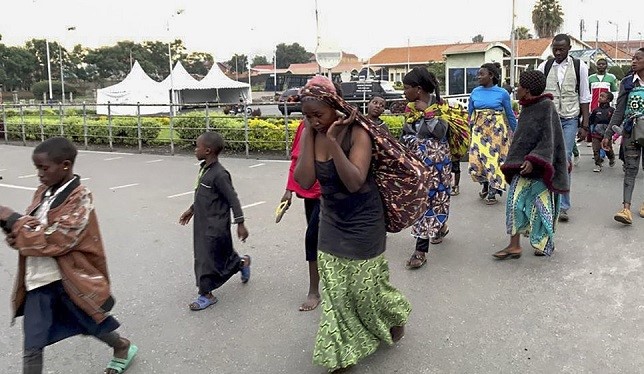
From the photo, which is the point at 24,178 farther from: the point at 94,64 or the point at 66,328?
the point at 94,64

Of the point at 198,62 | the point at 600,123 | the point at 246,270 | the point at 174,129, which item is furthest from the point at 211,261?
the point at 198,62

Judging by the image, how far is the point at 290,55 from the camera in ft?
343

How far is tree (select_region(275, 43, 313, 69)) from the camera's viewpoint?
103812 millimetres

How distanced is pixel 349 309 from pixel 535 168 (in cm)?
243

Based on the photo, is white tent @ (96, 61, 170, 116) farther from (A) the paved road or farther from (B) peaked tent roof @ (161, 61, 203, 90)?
(A) the paved road

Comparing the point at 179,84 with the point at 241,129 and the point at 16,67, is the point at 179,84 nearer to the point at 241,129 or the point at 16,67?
the point at 241,129

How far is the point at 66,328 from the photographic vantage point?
290 cm

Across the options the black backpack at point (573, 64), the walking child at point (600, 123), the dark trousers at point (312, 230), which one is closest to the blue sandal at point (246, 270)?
the dark trousers at point (312, 230)

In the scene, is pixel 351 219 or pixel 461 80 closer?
pixel 351 219

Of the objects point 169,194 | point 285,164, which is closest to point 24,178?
point 169,194

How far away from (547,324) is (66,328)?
2859 mm

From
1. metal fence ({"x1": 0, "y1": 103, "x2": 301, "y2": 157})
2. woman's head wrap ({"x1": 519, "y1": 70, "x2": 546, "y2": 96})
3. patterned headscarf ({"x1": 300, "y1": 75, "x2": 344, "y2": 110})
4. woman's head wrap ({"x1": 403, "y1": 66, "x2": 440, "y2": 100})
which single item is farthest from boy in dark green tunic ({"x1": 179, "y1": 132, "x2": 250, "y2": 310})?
metal fence ({"x1": 0, "y1": 103, "x2": 301, "y2": 157})

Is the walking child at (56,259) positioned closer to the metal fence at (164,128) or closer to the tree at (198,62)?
the metal fence at (164,128)

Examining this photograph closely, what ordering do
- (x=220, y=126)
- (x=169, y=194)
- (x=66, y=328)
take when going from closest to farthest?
(x=66, y=328)
(x=169, y=194)
(x=220, y=126)
